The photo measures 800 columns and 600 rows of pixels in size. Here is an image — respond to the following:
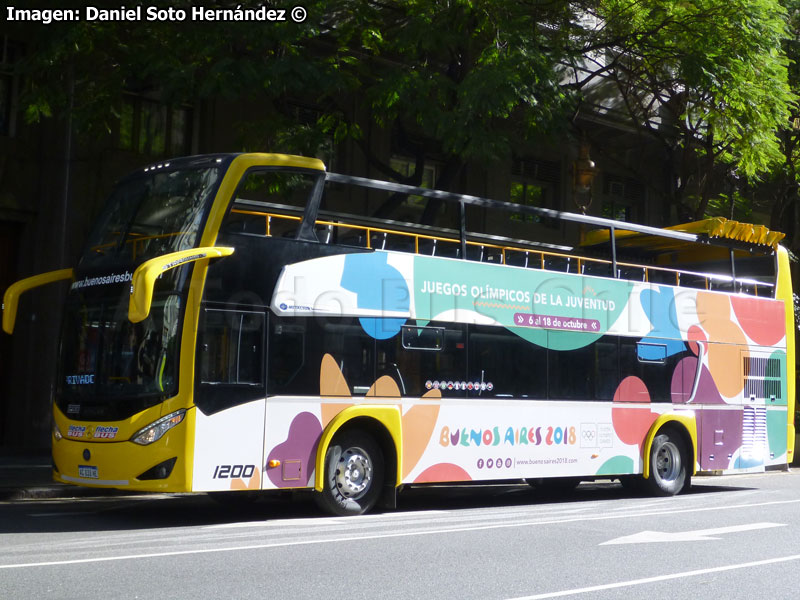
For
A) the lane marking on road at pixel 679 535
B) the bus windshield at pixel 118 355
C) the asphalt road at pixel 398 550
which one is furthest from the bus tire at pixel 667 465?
the bus windshield at pixel 118 355

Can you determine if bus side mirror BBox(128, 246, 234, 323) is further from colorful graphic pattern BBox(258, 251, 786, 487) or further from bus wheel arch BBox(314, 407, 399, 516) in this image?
bus wheel arch BBox(314, 407, 399, 516)

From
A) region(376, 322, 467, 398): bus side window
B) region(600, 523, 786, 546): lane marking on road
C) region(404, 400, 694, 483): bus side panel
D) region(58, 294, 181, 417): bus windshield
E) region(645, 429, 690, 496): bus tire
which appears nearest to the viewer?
region(600, 523, 786, 546): lane marking on road

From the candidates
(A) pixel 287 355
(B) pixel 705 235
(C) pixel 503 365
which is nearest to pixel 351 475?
(A) pixel 287 355

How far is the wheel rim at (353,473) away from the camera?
12.1 m

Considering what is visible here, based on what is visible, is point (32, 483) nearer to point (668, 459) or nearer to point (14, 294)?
point (14, 294)

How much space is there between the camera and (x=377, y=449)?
1246 cm

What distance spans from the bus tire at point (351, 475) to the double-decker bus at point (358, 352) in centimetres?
2

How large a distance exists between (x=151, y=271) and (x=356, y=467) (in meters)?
3.60

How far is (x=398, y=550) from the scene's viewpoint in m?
9.03

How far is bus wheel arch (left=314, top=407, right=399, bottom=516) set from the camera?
38.9 ft

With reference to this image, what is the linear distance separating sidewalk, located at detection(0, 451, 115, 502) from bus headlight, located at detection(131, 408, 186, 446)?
4.01 meters

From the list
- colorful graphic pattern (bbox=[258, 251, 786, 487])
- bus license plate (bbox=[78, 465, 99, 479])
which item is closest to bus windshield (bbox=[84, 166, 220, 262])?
colorful graphic pattern (bbox=[258, 251, 786, 487])

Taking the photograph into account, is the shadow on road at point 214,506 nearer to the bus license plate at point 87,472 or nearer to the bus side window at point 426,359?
the bus license plate at point 87,472

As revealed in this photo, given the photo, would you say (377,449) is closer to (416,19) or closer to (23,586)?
(23,586)
